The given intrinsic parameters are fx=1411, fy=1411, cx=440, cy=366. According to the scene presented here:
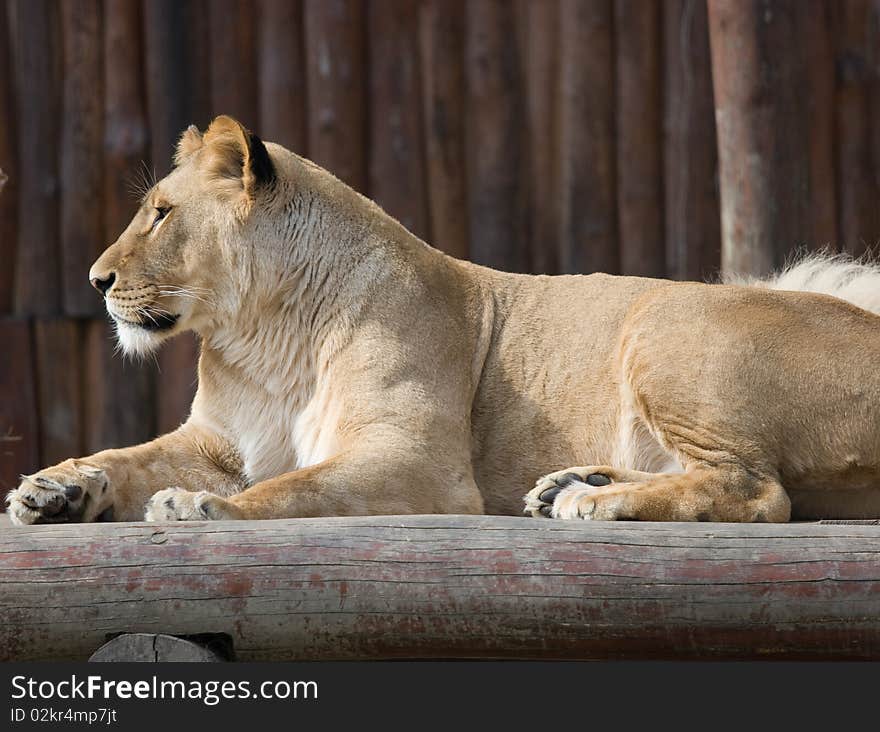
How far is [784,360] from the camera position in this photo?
4.08 meters

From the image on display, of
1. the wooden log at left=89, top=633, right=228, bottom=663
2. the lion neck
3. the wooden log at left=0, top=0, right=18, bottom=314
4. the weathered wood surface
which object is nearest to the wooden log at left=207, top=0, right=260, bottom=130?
the wooden log at left=0, top=0, right=18, bottom=314

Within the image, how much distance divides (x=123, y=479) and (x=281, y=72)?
3063mm

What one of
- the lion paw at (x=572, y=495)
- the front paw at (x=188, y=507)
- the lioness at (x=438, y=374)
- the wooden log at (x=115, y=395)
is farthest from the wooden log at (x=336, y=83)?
the front paw at (x=188, y=507)

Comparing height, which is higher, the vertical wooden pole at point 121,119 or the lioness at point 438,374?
the vertical wooden pole at point 121,119

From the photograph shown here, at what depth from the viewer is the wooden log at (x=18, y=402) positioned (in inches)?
271

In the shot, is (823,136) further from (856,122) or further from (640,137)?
(640,137)

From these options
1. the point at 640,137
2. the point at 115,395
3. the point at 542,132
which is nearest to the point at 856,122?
the point at 640,137

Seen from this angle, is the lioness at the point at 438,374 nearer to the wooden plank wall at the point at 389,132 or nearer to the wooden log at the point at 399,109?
the wooden plank wall at the point at 389,132

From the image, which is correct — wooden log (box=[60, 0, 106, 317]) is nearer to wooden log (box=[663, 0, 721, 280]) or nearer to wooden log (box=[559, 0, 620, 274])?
wooden log (box=[559, 0, 620, 274])

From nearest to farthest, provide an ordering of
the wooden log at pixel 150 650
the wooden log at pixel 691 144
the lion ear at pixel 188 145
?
the wooden log at pixel 150 650, the lion ear at pixel 188 145, the wooden log at pixel 691 144

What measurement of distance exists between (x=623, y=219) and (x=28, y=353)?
2.96 m

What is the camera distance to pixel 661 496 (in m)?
3.85

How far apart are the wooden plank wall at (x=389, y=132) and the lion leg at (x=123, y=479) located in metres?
2.25

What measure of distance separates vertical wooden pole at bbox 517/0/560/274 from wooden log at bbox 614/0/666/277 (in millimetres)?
315
